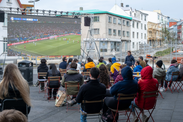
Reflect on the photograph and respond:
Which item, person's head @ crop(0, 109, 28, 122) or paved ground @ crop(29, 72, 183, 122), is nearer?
person's head @ crop(0, 109, 28, 122)

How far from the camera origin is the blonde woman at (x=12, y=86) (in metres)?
3.73

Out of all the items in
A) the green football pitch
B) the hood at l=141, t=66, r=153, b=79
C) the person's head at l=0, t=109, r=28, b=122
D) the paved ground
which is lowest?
the paved ground

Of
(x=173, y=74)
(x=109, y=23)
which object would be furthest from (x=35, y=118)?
(x=109, y=23)

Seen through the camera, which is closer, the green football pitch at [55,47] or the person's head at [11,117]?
the person's head at [11,117]

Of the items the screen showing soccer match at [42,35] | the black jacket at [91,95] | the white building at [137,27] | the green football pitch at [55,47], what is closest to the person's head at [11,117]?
the black jacket at [91,95]

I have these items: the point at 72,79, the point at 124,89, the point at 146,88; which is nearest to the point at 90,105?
the point at 124,89

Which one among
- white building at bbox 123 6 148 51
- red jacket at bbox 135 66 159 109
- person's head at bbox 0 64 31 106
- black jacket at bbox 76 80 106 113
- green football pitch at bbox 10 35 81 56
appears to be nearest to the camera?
person's head at bbox 0 64 31 106

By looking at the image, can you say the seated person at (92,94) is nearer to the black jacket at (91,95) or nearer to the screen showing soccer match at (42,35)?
the black jacket at (91,95)

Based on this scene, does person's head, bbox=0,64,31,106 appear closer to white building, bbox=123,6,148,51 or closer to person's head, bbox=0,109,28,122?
person's head, bbox=0,109,28,122

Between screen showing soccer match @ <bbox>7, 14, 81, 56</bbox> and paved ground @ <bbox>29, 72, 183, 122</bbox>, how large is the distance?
16.0m

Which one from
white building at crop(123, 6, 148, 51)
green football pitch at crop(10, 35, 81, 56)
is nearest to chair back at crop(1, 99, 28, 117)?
green football pitch at crop(10, 35, 81, 56)

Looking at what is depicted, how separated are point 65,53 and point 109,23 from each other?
65.7 feet

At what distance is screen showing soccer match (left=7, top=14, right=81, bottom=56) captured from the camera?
22.8m

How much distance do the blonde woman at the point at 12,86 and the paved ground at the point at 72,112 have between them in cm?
147
